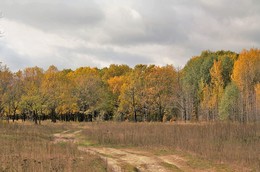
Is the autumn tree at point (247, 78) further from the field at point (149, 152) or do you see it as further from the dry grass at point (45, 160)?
the dry grass at point (45, 160)

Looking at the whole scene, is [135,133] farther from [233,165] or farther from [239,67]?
[239,67]

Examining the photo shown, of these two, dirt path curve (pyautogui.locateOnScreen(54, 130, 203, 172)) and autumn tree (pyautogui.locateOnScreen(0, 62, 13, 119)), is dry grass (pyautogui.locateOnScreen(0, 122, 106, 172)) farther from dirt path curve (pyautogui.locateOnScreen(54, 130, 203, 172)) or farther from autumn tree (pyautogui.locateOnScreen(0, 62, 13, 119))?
autumn tree (pyautogui.locateOnScreen(0, 62, 13, 119))

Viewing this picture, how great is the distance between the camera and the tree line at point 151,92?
5284 centimetres

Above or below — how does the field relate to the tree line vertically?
below

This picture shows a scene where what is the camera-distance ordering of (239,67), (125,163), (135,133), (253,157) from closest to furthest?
(125,163) → (253,157) → (135,133) → (239,67)

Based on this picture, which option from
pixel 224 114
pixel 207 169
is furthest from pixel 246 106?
pixel 207 169

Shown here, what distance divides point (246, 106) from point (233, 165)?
38599 mm

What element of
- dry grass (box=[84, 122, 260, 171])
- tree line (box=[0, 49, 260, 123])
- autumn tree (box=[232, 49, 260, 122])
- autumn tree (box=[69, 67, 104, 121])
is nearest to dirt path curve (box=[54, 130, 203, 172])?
dry grass (box=[84, 122, 260, 171])

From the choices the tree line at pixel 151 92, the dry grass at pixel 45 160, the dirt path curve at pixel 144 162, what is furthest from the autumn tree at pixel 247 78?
the dry grass at pixel 45 160

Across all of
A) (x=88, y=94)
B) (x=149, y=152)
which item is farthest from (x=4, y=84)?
(x=149, y=152)

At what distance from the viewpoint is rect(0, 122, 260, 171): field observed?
48.8 ft

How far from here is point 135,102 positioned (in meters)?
62.9

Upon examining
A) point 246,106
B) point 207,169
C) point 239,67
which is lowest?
point 207,169

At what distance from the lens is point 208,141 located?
23.9 m
